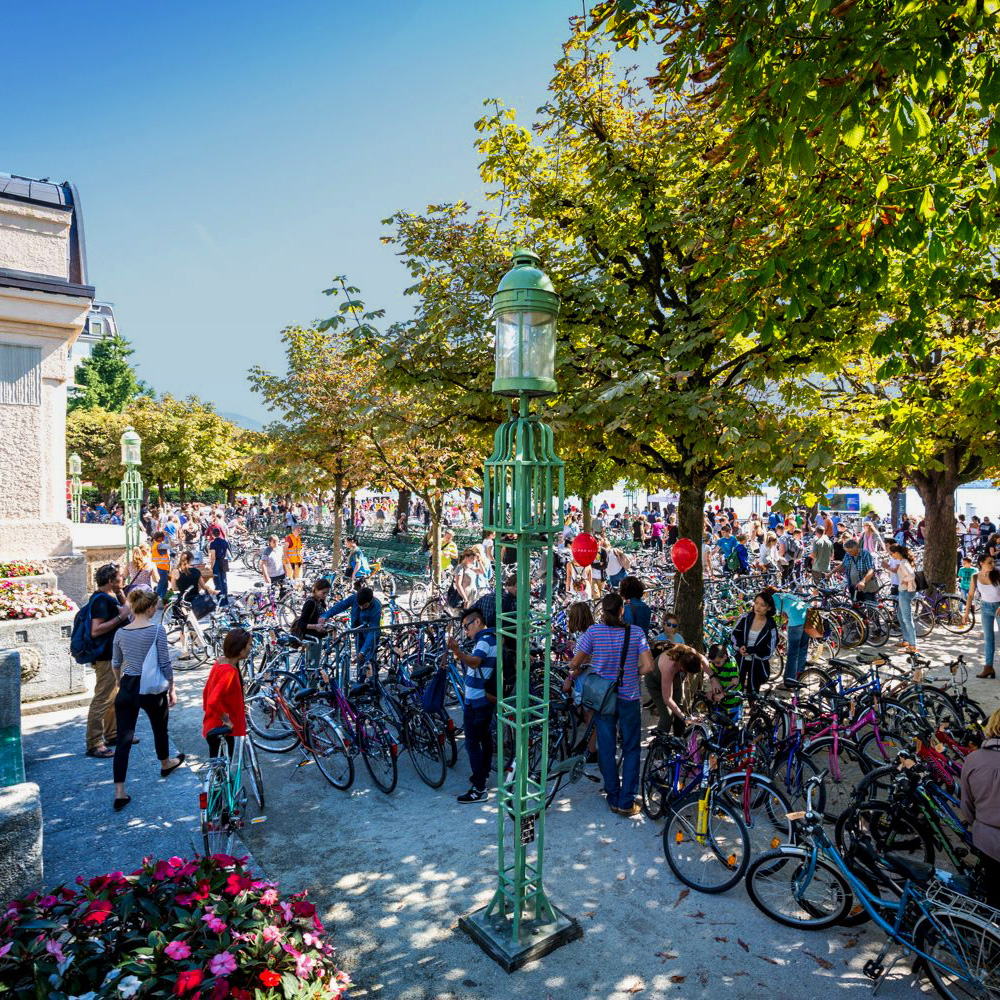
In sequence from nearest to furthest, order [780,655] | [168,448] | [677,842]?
[677,842] < [780,655] < [168,448]

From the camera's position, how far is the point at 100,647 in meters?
6.94

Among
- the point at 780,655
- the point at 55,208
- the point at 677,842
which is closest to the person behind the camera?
the point at 677,842

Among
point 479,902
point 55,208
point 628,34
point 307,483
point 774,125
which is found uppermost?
point 55,208

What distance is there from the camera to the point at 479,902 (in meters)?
4.82

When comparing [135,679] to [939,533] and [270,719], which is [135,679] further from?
[939,533]

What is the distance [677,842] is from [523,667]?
228cm

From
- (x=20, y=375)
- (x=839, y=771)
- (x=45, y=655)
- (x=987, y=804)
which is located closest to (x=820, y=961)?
(x=987, y=804)

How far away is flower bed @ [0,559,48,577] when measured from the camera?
10.3m

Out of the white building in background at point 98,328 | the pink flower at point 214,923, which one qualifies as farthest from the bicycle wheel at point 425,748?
the white building in background at point 98,328

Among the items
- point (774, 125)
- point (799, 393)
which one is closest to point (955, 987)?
point (774, 125)

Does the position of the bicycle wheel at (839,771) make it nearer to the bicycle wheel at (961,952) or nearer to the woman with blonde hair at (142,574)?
the bicycle wheel at (961,952)

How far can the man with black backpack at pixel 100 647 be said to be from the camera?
689 cm

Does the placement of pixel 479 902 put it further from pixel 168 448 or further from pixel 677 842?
pixel 168 448

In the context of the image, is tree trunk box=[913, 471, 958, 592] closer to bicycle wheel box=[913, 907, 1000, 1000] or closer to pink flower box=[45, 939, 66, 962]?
bicycle wheel box=[913, 907, 1000, 1000]
